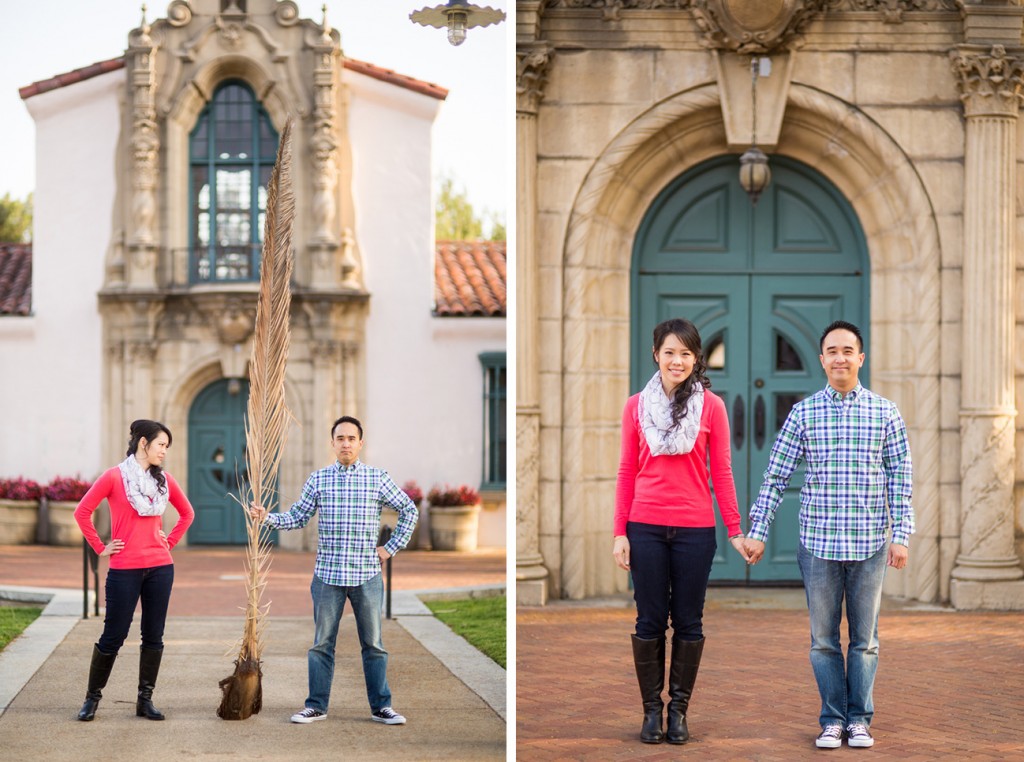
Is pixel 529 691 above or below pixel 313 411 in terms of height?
below

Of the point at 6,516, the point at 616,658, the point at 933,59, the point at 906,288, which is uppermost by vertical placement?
the point at 933,59

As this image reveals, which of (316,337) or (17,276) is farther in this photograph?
(316,337)

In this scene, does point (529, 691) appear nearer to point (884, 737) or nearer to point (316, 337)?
point (884, 737)

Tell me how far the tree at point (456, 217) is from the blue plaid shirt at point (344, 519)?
7.23 m

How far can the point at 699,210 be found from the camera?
415 inches

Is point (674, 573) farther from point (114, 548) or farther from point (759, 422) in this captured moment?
point (759, 422)

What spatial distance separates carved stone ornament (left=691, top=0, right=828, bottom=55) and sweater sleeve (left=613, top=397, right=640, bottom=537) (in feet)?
16.0

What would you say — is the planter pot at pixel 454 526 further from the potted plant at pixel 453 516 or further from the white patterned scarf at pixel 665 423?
the white patterned scarf at pixel 665 423

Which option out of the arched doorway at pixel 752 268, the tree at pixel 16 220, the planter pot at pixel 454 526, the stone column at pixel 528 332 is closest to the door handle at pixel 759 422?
the arched doorway at pixel 752 268

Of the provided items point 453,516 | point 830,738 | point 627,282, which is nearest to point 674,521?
point 830,738

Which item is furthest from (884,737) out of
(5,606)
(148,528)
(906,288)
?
(906,288)

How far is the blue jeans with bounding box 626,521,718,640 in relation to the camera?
5.69 m

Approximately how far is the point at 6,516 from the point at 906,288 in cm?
648

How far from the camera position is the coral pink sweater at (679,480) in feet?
18.7
